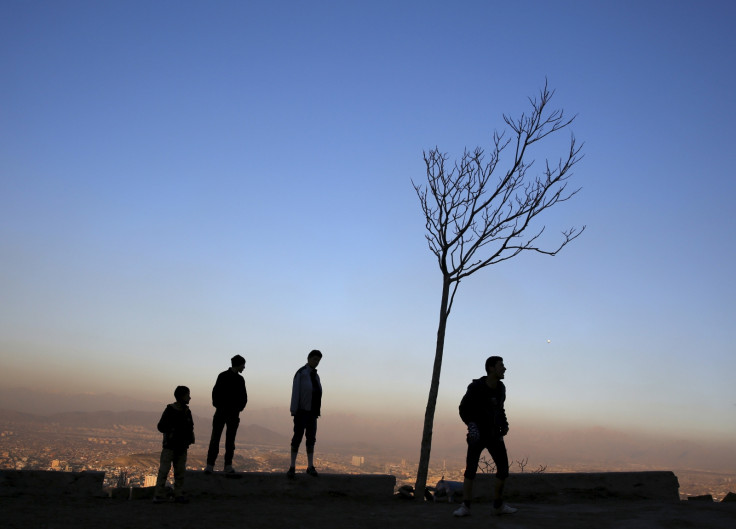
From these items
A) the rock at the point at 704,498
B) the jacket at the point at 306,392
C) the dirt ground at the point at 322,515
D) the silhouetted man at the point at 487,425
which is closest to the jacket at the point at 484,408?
the silhouetted man at the point at 487,425

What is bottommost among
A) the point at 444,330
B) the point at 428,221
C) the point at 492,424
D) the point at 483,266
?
the point at 492,424

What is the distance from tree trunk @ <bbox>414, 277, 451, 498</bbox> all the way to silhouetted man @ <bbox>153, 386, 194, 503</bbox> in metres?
3.89

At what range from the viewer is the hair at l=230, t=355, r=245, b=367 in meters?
9.14

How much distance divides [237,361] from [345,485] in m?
2.67

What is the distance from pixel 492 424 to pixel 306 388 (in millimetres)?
3330

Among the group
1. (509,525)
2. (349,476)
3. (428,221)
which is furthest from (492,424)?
(428,221)

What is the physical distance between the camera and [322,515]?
7.21m

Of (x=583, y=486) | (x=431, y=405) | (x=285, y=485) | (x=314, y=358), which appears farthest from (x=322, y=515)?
(x=583, y=486)

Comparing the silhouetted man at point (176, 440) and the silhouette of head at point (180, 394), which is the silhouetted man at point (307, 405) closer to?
the silhouetted man at point (176, 440)

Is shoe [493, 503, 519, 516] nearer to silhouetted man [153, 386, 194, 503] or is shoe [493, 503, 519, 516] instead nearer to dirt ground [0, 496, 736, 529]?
dirt ground [0, 496, 736, 529]

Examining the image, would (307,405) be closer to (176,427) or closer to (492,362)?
(176,427)

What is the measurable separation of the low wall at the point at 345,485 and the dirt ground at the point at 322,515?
0.64 feet

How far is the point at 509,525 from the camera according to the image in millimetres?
6469

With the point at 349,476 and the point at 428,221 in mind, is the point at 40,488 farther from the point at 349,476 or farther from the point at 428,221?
the point at 428,221
